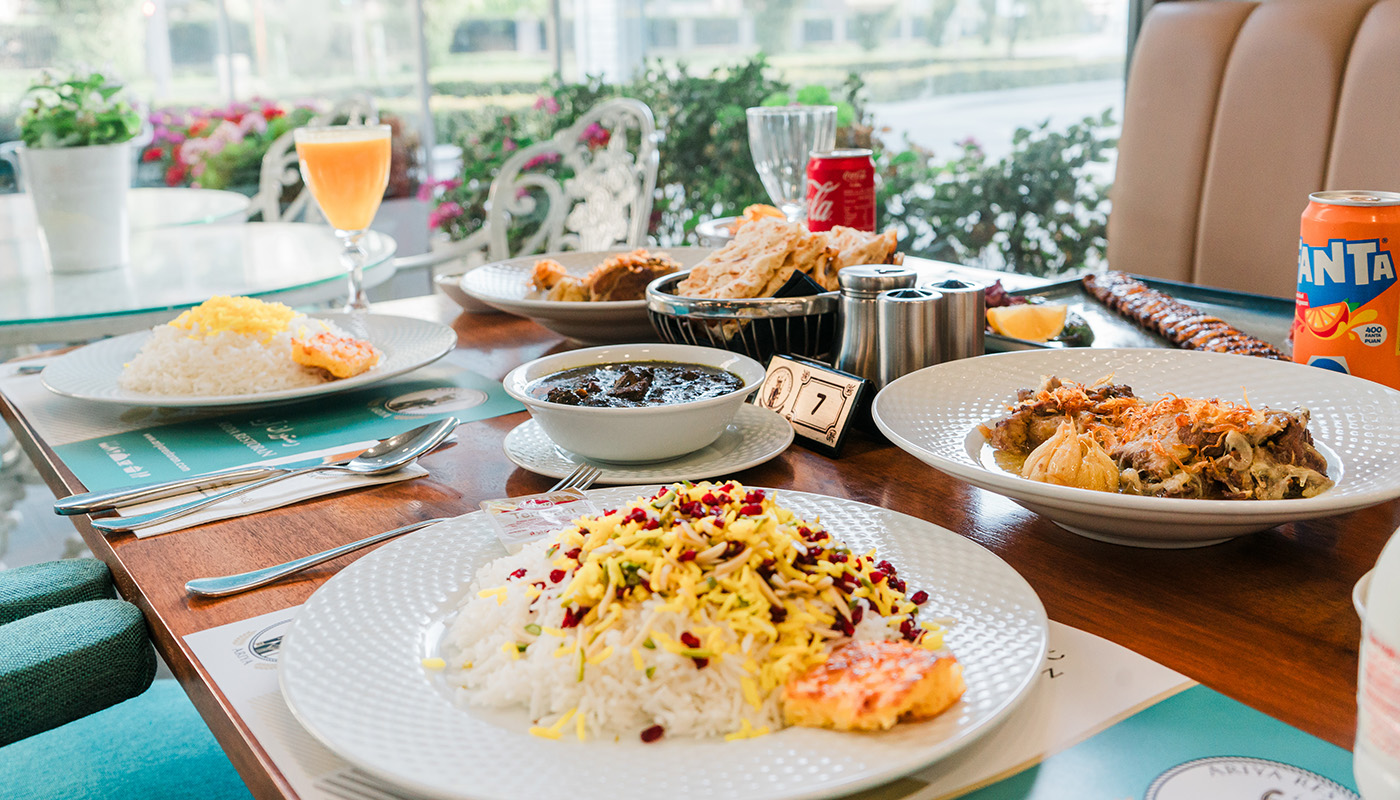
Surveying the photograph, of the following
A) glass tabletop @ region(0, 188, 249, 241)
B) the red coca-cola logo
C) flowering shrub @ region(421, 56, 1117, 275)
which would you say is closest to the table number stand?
the red coca-cola logo

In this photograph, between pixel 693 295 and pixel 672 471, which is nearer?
pixel 672 471

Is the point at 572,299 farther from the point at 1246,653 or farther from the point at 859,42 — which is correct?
the point at 859,42

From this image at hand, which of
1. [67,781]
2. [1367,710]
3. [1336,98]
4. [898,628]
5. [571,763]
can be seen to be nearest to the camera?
[1367,710]

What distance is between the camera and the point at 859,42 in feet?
16.5

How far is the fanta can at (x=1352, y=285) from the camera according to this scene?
1.07 meters

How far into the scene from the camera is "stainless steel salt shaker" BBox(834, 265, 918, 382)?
1253 millimetres

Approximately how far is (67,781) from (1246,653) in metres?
1.29

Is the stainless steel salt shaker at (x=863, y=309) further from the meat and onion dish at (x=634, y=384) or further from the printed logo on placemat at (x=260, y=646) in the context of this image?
the printed logo on placemat at (x=260, y=646)

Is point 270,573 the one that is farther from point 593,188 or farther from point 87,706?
point 593,188

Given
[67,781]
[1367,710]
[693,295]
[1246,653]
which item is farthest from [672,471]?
[67,781]

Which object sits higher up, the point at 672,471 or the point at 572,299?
the point at 572,299

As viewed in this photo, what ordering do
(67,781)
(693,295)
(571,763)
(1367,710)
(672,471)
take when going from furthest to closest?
(693,295)
(67,781)
(672,471)
(571,763)
(1367,710)

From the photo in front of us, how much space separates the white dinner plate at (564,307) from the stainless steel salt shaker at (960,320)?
54 centimetres

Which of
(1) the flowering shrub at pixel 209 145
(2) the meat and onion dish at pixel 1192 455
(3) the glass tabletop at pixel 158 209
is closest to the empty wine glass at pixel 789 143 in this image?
(2) the meat and onion dish at pixel 1192 455
